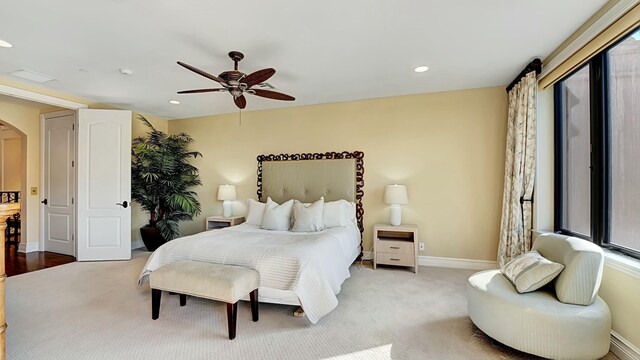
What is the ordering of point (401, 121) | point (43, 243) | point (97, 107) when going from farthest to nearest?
1. point (43, 243)
2. point (97, 107)
3. point (401, 121)

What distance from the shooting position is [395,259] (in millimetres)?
4062

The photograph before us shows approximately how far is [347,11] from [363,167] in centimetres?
266

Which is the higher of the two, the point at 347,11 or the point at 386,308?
the point at 347,11

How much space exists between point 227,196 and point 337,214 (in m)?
2.19

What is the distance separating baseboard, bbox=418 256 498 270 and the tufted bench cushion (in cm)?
279

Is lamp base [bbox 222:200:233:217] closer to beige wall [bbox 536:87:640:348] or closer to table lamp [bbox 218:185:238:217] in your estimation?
table lamp [bbox 218:185:238:217]

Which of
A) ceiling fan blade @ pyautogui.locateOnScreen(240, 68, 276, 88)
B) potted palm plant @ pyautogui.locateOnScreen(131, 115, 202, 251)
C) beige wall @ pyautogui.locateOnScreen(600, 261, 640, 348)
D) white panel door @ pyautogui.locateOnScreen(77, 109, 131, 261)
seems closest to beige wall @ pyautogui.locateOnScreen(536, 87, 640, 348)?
beige wall @ pyautogui.locateOnScreen(600, 261, 640, 348)

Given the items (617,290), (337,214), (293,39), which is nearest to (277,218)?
(337,214)

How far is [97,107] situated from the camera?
4.90m

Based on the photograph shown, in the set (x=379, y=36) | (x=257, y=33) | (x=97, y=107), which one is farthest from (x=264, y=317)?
(x=97, y=107)

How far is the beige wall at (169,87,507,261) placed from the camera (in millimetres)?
4113

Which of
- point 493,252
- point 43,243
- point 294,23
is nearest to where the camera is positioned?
point 294,23

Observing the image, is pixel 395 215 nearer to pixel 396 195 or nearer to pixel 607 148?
pixel 396 195

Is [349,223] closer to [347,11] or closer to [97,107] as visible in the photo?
[347,11]
